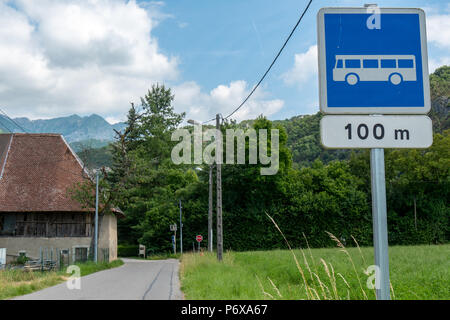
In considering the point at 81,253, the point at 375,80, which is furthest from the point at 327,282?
the point at 81,253

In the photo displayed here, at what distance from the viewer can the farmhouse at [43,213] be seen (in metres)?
32.2

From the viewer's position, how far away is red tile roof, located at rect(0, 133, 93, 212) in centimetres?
3241

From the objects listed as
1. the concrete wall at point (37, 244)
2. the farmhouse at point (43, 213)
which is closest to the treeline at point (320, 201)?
the farmhouse at point (43, 213)

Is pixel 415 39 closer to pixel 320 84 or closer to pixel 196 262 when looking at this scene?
pixel 320 84

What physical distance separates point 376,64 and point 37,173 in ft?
118

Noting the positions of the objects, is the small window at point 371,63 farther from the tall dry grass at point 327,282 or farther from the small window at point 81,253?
the small window at point 81,253

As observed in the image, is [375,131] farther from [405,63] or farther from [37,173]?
[37,173]

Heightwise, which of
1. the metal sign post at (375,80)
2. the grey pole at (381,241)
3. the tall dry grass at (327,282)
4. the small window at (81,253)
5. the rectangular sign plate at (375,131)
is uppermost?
the metal sign post at (375,80)

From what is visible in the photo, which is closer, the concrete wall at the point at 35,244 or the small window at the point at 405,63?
the small window at the point at 405,63

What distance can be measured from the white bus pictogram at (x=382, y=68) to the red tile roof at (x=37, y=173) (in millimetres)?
31343

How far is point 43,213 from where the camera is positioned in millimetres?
32875

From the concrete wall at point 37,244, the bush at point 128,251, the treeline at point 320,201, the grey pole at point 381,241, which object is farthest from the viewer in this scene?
the bush at point 128,251
